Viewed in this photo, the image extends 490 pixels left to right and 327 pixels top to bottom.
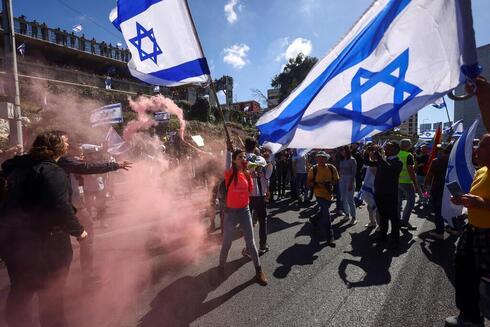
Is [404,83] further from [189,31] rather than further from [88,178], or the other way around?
[88,178]

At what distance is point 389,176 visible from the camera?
5.21 meters

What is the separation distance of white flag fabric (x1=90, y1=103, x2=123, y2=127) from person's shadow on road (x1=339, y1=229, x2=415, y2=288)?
416 inches

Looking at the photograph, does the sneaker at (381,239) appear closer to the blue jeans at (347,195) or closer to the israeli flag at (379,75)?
the blue jeans at (347,195)

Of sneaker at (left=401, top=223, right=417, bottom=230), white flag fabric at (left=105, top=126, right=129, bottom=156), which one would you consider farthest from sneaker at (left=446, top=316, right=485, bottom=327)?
white flag fabric at (left=105, top=126, right=129, bottom=156)

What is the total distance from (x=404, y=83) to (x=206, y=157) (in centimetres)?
602

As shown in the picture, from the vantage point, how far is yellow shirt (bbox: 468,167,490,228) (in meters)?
2.50

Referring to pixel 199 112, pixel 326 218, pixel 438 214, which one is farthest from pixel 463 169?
pixel 199 112

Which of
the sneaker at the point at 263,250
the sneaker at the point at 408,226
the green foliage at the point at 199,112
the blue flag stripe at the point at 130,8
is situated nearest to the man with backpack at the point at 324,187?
the sneaker at the point at 263,250

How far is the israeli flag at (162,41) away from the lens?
3.70m

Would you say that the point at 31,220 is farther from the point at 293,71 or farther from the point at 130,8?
the point at 293,71

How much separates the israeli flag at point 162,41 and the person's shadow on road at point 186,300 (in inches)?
99.8

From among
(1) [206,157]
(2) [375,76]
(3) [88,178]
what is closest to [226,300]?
(2) [375,76]

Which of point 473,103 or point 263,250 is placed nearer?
point 263,250

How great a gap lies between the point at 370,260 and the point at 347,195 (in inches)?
100
